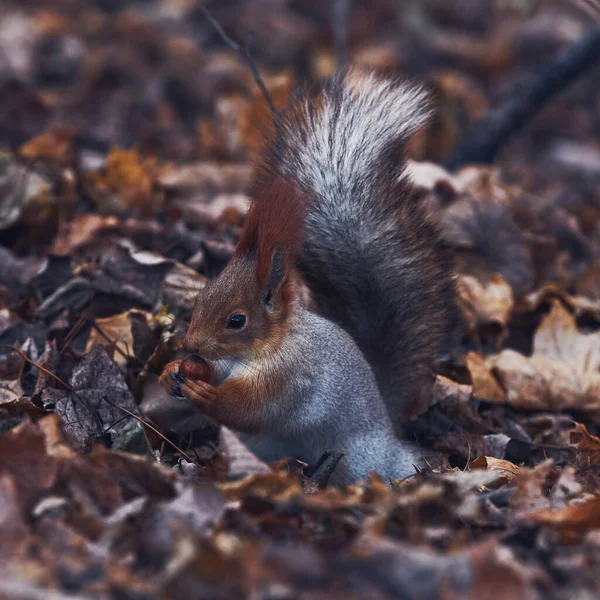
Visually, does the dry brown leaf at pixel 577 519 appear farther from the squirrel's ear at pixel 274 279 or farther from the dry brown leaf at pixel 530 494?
the squirrel's ear at pixel 274 279

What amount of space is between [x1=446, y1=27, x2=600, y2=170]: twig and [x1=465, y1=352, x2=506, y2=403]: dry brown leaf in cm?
183

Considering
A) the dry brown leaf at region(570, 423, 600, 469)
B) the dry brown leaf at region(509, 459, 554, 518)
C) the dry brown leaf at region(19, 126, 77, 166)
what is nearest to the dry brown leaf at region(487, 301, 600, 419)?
the dry brown leaf at region(570, 423, 600, 469)

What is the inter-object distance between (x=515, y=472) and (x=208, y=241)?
1609 millimetres

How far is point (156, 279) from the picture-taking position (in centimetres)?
320

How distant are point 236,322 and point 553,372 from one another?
54.9 inches

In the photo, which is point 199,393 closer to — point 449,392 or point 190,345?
point 190,345

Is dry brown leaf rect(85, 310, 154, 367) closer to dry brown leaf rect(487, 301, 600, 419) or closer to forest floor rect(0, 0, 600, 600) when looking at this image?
forest floor rect(0, 0, 600, 600)

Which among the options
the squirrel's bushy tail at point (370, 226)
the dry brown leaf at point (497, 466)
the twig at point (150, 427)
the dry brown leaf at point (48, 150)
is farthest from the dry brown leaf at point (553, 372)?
the dry brown leaf at point (48, 150)

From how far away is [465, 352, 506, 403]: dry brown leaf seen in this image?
311cm

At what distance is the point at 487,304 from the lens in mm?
3527

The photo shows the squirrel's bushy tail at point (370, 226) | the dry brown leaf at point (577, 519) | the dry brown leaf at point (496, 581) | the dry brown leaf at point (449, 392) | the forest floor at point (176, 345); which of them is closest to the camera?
the dry brown leaf at point (496, 581)

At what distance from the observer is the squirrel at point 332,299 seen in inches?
96.7

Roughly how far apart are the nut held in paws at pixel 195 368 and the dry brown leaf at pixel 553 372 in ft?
4.10

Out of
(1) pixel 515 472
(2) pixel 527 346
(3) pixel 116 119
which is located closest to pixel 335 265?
(1) pixel 515 472
